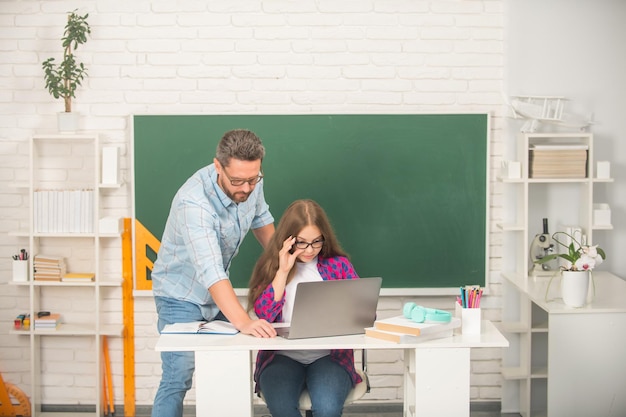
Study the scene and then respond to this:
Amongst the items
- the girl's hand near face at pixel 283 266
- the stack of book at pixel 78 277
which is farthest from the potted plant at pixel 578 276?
the stack of book at pixel 78 277

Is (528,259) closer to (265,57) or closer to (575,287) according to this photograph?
(575,287)

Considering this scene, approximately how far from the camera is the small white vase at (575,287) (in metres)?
3.79

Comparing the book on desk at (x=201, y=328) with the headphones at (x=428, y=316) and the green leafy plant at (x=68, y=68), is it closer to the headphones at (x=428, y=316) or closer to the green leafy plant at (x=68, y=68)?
the headphones at (x=428, y=316)

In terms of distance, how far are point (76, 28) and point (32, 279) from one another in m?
1.31

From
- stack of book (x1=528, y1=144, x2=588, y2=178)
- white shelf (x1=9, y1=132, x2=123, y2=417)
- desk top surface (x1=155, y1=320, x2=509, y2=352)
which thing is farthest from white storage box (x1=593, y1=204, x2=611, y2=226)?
white shelf (x1=9, y1=132, x2=123, y2=417)

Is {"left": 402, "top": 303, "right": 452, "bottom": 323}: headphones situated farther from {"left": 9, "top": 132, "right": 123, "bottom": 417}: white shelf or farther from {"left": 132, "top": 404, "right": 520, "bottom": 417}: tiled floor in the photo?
{"left": 9, "top": 132, "right": 123, "bottom": 417}: white shelf

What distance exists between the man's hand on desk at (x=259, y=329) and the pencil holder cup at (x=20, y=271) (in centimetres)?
180

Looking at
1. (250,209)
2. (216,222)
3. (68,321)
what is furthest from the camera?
(68,321)

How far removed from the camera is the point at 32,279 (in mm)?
4480

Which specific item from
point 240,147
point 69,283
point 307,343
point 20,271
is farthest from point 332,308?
point 20,271

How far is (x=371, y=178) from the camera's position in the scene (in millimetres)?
4523

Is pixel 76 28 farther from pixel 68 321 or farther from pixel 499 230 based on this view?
pixel 499 230

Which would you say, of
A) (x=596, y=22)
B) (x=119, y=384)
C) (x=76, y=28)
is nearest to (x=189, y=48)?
(x=76, y=28)

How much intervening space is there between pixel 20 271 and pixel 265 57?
170 centimetres
